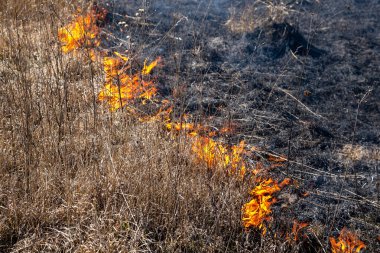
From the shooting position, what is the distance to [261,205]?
134 inches

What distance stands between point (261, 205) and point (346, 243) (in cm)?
63

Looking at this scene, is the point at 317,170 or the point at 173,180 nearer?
the point at 173,180

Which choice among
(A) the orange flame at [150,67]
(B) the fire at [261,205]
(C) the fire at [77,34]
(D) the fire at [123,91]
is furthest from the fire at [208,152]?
(A) the orange flame at [150,67]

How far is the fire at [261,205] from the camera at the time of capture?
127 inches

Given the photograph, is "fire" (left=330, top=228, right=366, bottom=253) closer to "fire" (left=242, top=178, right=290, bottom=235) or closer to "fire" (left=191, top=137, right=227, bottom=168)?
"fire" (left=242, top=178, right=290, bottom=235)

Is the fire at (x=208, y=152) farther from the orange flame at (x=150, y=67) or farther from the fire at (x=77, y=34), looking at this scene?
the orange flame at (x=150, y=67)

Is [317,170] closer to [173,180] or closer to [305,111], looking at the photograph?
[305,111]

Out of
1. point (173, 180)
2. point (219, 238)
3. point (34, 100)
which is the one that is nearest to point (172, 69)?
point (34, 100)

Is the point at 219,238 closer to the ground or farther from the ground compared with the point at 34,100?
closer to the ground

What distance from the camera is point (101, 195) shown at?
3.25 meters

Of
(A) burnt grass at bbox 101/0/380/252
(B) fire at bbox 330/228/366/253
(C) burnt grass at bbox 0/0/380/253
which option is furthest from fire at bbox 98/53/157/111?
(B) fire at bbox 330/228/366/253

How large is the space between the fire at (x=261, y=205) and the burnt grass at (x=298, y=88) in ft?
0.37

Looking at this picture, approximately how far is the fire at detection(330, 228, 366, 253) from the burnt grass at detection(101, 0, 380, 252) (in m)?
0.08

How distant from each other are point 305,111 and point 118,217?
8.25 ft
